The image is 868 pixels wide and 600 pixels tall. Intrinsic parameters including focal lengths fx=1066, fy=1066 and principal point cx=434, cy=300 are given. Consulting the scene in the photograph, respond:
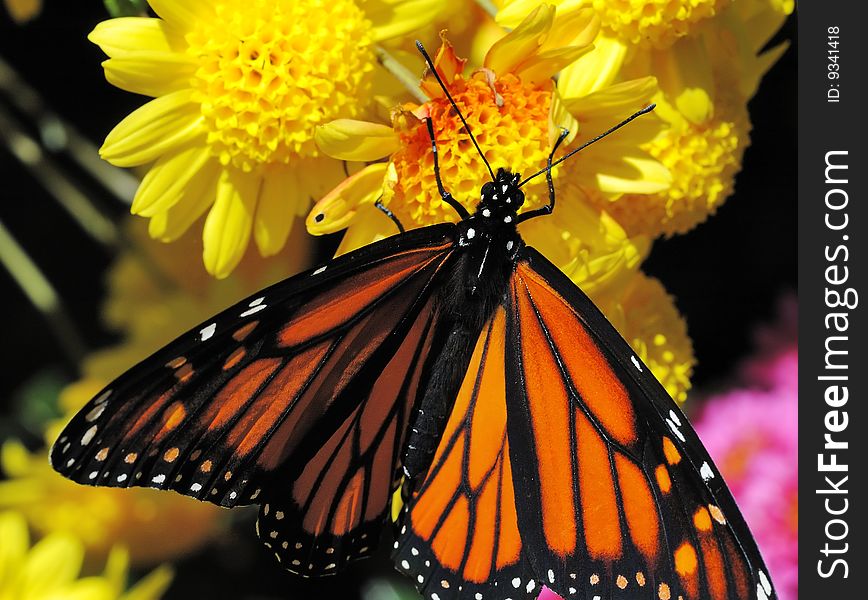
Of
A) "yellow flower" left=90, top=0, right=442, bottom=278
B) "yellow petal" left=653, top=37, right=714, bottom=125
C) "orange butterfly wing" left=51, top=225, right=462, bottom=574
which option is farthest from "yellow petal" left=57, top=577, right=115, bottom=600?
"yellow petal" left=653, top=37, right=714, bottom=125

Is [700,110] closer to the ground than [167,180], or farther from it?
closer to the ground

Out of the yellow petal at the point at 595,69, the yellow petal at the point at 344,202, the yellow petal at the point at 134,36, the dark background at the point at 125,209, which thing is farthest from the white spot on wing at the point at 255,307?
the dark background at the point at 125,209

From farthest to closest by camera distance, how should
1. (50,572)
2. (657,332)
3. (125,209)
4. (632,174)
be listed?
(125,209) → (50,572) → (657,332) → (632,174)

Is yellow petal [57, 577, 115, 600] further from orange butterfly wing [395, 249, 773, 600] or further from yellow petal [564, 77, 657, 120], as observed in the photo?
yellow petal [564, 77, 657, 120]

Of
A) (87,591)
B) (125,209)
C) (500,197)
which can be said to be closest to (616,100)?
(500,197)

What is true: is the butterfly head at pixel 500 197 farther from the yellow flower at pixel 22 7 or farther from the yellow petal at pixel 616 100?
the yellow flower at pixel 22 7

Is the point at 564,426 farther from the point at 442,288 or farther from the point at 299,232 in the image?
the point at 299,232

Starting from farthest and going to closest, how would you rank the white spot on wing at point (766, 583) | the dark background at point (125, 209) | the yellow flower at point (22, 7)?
the dark background at point (125, 209) < the yellow flower at point (22, 7) < the white spot on wing at point (766, 583)

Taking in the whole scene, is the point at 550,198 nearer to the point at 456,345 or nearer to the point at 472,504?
the point at 456,345
